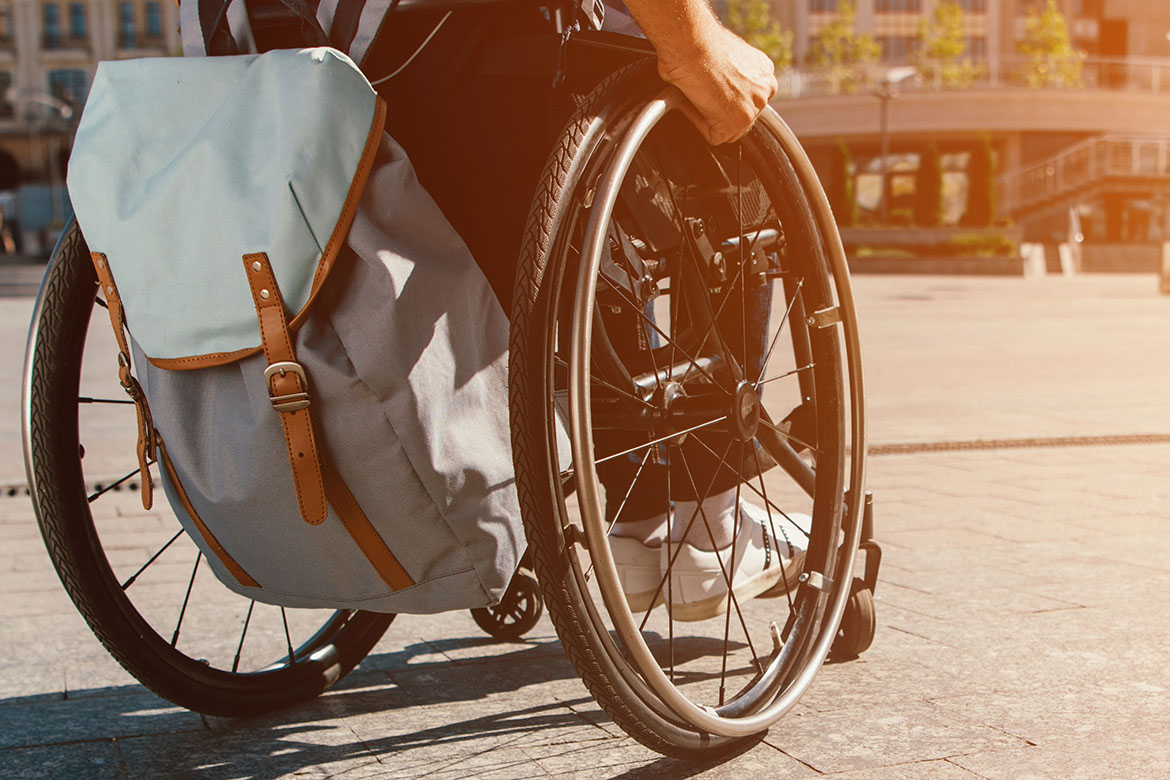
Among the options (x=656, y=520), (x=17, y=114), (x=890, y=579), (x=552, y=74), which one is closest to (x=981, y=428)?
(x=890, y=579)

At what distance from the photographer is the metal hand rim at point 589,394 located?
186 centimetres

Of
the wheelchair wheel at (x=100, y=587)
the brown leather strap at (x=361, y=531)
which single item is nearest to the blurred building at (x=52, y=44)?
the wheelchair wheel at (x=100, y=587)

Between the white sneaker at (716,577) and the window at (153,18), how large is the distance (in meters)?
69.6

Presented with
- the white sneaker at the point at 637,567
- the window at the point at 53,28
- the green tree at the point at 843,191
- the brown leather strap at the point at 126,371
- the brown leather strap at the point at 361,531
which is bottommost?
the green tree at the point at 843,191

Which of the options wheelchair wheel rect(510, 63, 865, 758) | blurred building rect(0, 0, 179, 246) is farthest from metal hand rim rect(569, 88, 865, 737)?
blurred building rect(0, 0, 179, 246)

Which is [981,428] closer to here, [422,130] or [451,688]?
[451,688]

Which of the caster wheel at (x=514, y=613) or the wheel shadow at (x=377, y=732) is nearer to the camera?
the wheel shadow at (x=377, y=732)

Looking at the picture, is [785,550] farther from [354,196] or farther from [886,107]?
[886,107]

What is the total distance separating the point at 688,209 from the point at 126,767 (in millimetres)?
1334

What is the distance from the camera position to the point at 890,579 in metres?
3.62

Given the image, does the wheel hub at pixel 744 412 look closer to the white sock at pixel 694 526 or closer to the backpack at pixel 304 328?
the white sock at pixel 694 526

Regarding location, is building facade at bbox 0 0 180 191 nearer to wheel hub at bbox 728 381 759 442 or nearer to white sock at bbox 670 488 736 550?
white sock at bbox 670 488 736 550

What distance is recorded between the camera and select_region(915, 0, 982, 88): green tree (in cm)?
5244

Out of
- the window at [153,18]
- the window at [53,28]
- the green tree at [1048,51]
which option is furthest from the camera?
the window at [53,28]
